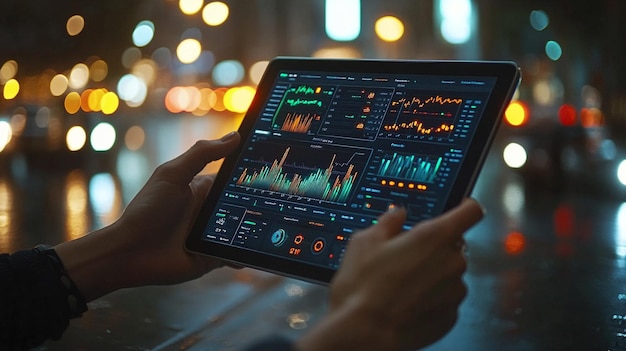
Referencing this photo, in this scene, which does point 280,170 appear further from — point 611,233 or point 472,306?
point 611,233

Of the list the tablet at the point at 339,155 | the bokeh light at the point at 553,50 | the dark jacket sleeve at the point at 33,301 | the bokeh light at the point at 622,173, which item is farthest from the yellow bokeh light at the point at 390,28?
the dark jacket sleeve at the point at 33,301

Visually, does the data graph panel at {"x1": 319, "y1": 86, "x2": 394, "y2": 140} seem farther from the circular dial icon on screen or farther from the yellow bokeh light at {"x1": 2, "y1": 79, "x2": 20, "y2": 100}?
the yellow bokeh light at {"x1": 2, "y1": 79, "x2": 20, "y2": 100}

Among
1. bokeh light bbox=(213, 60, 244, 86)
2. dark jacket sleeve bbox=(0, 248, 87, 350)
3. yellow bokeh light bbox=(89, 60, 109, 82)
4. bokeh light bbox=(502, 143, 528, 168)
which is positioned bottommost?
dark jacket sleeve bbox=(0, 248, 87, 350)

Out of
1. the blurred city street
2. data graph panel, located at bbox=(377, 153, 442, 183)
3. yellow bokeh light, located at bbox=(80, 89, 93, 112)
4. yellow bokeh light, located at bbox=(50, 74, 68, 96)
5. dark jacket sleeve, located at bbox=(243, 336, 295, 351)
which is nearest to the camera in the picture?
dark jacket sleeve, located at bbox=(243, 336, 295, 351)

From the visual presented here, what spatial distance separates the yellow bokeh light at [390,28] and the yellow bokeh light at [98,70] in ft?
45.0

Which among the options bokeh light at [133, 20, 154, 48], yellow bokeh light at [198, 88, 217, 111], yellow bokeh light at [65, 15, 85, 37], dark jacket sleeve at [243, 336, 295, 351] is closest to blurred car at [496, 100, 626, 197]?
bokeh light at [133, 20, 154, 48]

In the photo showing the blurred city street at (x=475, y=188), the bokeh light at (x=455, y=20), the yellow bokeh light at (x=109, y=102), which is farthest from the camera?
the bokeh light at (x=455, y=20)

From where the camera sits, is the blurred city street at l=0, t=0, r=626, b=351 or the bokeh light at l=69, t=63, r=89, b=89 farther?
the bokeh light at l=69, t=63, r=89, b=89

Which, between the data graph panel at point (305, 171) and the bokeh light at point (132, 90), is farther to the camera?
the bokeh light at point (132, 90)

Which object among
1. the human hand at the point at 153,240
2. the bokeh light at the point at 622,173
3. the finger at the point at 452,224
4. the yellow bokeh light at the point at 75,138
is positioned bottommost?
the human hand at the point at 153,240

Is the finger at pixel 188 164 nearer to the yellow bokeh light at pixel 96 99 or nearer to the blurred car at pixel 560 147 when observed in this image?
the blurred car at pixel 560 147

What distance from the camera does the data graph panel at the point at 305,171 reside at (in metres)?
2.12

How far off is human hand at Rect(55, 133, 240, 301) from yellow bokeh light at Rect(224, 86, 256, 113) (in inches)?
1172

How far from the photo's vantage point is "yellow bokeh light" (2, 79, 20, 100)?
7369mm
